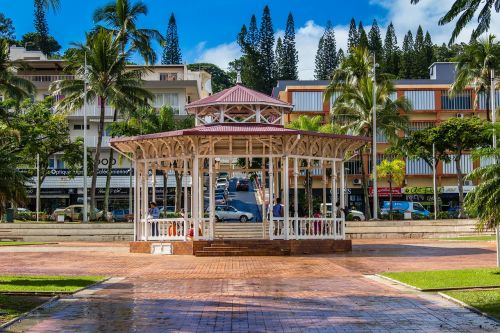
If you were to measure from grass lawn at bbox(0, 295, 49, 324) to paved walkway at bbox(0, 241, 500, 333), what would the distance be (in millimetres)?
314

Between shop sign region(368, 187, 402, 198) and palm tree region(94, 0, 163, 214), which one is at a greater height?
palm tree region(94, 0, 163, 214)

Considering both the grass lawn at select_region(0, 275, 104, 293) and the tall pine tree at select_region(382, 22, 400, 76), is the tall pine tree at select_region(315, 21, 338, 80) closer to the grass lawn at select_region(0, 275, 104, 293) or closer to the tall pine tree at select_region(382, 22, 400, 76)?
the tall pine tree at select_region(382, 22, 400, 76)

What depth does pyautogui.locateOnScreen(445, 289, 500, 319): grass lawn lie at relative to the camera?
1127 cm

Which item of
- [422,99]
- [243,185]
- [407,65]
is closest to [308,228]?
[243,185]

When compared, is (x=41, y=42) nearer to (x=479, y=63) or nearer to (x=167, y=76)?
(x=167, y=76)

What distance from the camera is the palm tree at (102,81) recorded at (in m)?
44.2

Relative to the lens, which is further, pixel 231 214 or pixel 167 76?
pixel 167 76

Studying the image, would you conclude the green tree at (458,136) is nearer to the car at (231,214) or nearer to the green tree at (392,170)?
the green tree at (392,170)

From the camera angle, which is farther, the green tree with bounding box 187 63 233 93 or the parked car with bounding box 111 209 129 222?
the green tree with bounding box 187 63 233 93

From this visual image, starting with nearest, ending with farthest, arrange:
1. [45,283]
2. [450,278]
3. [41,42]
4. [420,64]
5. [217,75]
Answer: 1. [45,283]
2. [450,278]
3. [420,64]
4. [41,42]
5. [217,75]

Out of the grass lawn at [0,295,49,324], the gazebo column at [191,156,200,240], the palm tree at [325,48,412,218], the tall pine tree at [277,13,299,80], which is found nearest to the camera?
the grass lawn at [0,295,49,324]

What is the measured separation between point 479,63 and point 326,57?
2445 inches

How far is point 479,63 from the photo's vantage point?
50375 mm

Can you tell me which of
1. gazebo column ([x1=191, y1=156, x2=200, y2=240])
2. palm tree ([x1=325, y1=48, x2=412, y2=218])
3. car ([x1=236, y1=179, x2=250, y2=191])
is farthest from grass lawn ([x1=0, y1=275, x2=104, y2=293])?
car ([x1=236, y1=179, x2=250, y2=191])
